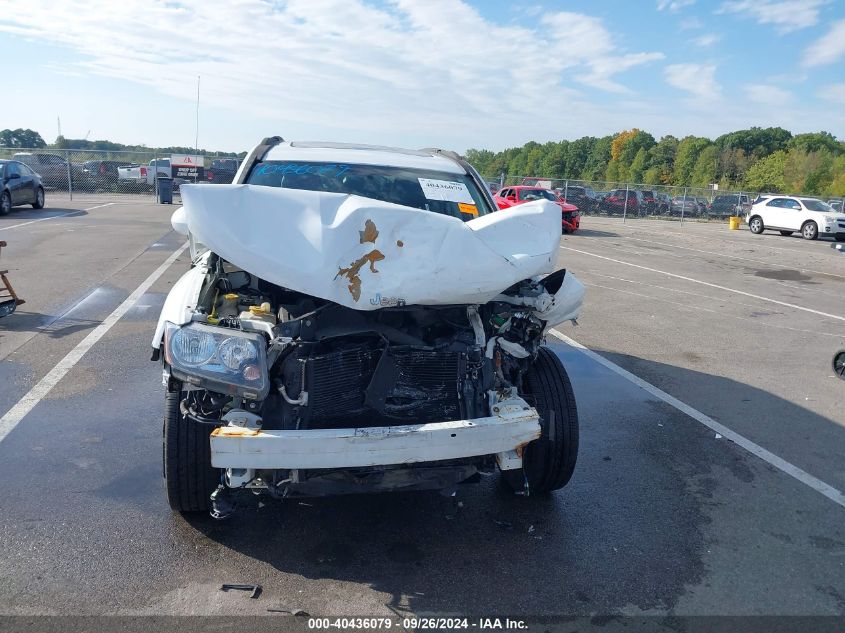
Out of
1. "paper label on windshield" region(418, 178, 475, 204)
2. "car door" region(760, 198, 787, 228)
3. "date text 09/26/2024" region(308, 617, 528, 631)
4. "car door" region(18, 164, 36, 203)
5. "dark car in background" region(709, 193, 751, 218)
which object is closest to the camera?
"date text 09/26/2024" region(308, 617, 528, 631)

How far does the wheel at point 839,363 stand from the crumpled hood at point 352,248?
5.34 meters

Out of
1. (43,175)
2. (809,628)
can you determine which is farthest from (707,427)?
(43,175)

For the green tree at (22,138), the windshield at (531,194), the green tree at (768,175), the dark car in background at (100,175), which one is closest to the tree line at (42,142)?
the green tree at (22,138)

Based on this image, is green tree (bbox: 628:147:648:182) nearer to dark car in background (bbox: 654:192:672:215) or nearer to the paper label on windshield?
dark car in background (bbox: 654:192:672:215)

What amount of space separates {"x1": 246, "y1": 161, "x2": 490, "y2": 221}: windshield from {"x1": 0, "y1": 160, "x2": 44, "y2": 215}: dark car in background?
1929 cm

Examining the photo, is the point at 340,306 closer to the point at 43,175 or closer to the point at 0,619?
the point at 0,619

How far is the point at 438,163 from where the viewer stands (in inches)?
217

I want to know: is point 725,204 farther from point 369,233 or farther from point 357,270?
point 357,270

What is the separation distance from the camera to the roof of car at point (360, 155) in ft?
16.8

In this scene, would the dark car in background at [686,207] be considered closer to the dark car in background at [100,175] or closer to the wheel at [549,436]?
the dark car in background at [100,175]

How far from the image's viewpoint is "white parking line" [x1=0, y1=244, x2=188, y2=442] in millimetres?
5137

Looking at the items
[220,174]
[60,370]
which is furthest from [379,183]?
[220,174]

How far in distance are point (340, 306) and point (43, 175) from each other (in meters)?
36.3

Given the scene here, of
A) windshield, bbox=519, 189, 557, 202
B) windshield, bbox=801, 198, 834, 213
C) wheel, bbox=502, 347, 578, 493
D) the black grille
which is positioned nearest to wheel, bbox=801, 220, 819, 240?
windshield, bbox=801, 198, 834, 213
